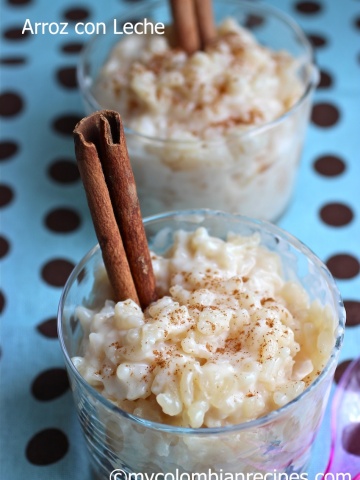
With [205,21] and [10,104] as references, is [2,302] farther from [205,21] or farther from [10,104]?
[205,21]

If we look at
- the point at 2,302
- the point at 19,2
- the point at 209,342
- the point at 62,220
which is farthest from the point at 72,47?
the point at 209,342

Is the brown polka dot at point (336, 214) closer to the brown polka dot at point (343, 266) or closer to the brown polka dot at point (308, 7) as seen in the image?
the brown polka dot at point (343, 266)

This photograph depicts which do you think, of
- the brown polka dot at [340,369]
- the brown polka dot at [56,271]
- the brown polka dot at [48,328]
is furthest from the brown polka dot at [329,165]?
the brown polka dot at [48,328]

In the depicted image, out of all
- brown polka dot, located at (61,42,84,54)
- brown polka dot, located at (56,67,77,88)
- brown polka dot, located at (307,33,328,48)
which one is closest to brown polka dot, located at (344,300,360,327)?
brown polka dot, located at (307,33,328,48)

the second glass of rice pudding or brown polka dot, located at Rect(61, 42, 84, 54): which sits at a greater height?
brown polka dot, located at Rect(61, 42, 84, 54)

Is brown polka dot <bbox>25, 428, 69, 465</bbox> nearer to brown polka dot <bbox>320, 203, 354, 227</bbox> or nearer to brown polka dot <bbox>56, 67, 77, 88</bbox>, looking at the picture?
brown polka dot <bbox>320, 203, 354, 227</bbox>

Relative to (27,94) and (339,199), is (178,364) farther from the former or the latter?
(27,94)

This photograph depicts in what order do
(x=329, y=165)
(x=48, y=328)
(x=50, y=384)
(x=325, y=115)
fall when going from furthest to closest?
(x=325, y=115) < (x=329, y=165) < (x=48, y=328) < (x=50, y=384)

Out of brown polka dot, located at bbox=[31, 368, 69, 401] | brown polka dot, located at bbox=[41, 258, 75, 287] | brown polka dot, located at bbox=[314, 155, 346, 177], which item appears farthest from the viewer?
brown polka dot, located at bbox=[314, 155, 346, 177]
